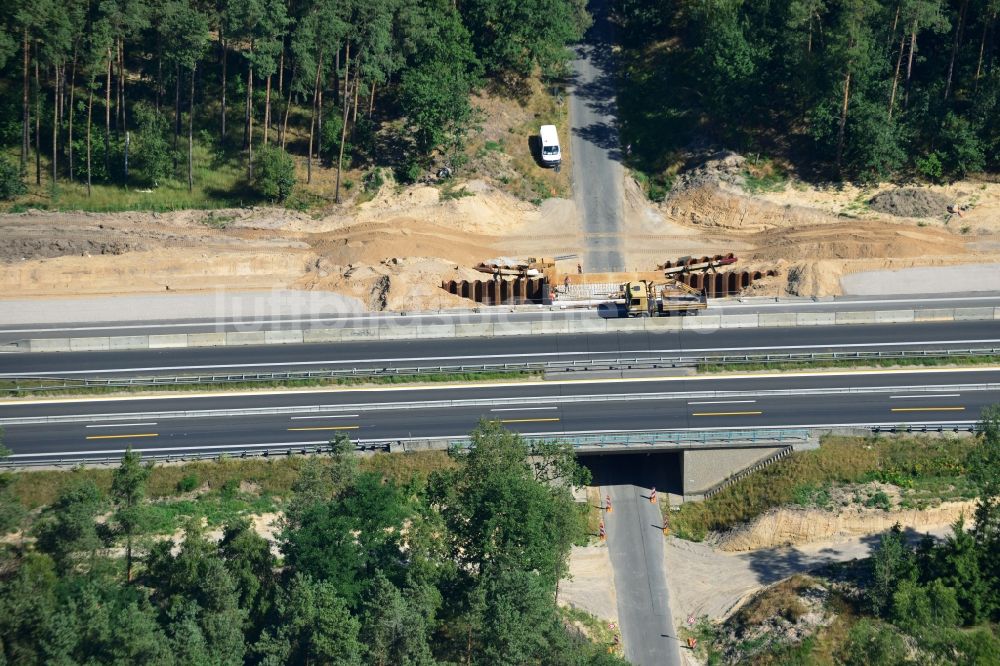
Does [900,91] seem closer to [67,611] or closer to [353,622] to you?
[353,622]

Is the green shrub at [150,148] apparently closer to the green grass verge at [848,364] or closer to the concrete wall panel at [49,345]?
the concrete wall panel at [49,345]

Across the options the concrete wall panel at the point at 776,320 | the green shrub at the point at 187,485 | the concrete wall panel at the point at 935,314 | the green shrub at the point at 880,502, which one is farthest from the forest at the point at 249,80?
the green shrub at the point at 880,502

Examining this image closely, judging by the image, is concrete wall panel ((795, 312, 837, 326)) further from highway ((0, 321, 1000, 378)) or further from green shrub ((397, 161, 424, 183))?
green shrub ((397, 161, 424, 183))

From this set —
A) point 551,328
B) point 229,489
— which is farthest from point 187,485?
point 551,328

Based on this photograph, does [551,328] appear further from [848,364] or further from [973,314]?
[973,314]

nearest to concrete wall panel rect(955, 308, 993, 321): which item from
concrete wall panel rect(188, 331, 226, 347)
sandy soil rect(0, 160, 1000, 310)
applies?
sandy soil rect(0, 160, 1000, 310)

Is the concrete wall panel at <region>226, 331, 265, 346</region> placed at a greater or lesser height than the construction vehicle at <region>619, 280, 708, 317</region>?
lesser
